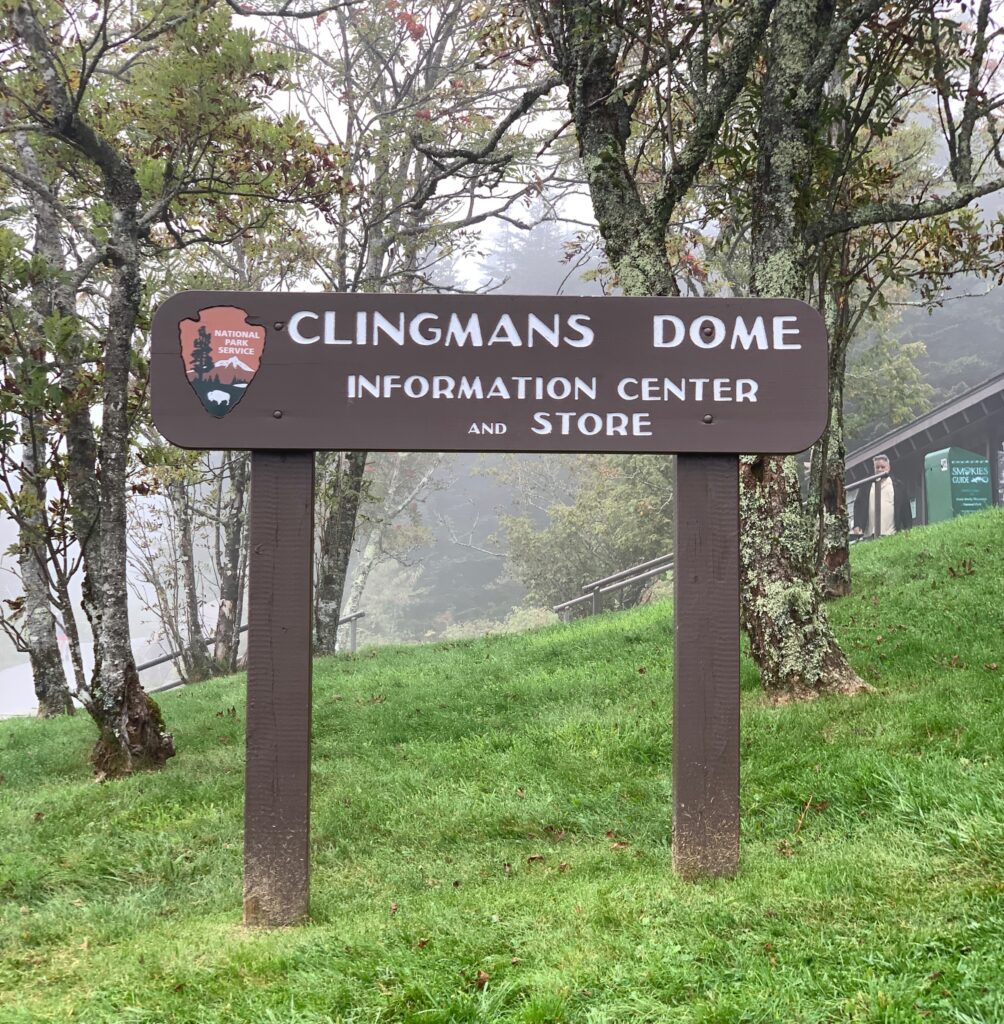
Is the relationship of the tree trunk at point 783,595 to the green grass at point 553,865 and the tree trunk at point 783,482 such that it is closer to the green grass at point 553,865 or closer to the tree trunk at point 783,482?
the tree trunk at point 783,482

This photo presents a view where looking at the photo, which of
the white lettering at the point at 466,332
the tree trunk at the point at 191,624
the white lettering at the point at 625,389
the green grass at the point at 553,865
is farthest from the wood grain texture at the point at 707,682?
the tree trunk at the point at 191,624

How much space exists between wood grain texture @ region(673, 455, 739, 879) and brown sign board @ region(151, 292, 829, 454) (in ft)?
0.94

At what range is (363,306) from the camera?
3.81m

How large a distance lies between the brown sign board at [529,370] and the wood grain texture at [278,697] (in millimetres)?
259

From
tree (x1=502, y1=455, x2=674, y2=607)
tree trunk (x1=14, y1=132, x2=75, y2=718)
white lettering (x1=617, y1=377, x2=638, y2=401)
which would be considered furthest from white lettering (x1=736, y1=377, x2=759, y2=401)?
tree (x1=502, y1=455, x2=674, y2=607)

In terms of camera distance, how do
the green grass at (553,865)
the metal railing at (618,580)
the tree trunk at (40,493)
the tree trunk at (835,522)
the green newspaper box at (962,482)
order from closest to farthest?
1. the green grass at (553,865)
2. the tree trunk at (40,493)
3. the tree trunk at (835,522)
4. the metal railing at (618,580)
5. the green newspaper box at (962,482)

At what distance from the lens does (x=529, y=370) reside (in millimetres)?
3805

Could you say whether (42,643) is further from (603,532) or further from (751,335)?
(603,532)

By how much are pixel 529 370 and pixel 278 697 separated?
171 cm

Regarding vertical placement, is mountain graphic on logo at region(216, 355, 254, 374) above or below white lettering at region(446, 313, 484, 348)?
below

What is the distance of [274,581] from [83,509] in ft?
14.1

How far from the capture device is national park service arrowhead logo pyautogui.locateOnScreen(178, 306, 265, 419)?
147 inches

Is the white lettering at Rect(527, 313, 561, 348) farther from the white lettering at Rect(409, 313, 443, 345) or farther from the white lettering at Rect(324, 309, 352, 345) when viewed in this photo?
the white lettering at Rect(324, 309, 352, 345)

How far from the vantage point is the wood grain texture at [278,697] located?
3.72m
